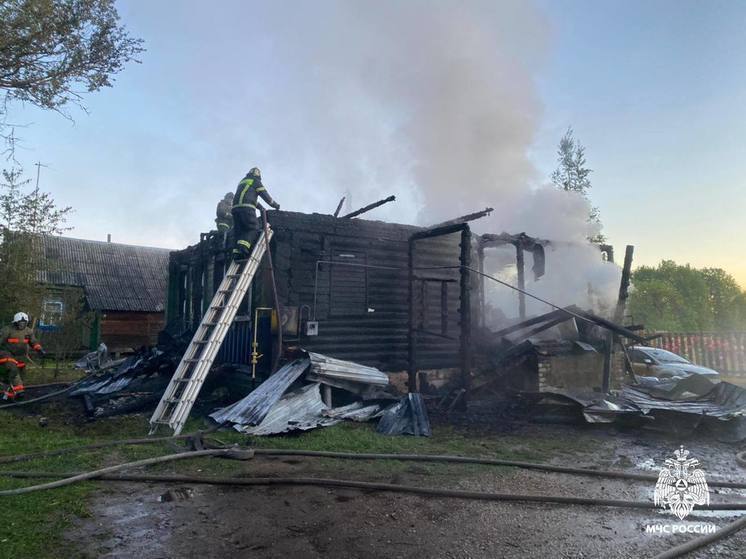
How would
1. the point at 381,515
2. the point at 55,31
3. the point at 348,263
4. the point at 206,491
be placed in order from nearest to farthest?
the point at 381,515 < the point at 206,491 < the point at 55,31 < the point at 348,263

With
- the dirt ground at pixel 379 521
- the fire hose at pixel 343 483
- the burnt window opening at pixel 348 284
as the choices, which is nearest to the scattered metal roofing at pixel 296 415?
the fire hose at pixel 343 483

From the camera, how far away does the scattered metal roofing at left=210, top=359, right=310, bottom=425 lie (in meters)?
7.27

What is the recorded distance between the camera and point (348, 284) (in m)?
10.5

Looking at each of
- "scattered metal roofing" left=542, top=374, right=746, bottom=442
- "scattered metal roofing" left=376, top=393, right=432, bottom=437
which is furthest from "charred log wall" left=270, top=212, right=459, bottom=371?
"scattered metal roofing" left=542, top=374, right=746, bottom=442

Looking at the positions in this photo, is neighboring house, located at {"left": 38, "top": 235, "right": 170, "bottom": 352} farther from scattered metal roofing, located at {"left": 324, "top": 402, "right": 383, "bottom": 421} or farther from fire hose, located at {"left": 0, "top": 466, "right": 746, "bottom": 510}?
fire hose, located at {"left": 0, "top": 466, "right": 746, "bottom": 510}

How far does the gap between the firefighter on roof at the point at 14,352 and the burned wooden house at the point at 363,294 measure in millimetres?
3645

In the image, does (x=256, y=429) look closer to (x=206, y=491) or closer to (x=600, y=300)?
(x=206, y=491)

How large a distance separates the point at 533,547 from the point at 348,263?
763cm

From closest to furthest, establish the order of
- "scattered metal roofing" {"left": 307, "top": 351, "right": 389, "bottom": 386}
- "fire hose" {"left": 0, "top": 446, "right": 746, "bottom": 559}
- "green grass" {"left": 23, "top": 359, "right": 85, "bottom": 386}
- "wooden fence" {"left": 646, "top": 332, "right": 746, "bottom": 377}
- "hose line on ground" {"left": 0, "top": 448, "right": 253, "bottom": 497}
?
1. "fire hose" {"left": 0, "top": 446, "right": 746, "bottom": 559}
2. "hose line on ground" {"left": 0, "top": 448, "right": 253, "bottom": 497}
3. "scattered metal roofing" {"left": 307, "top": 351, "right": 389, "bottom": 386}
4. "green grass" {"left": 23, "top": 359, "right": 85, "bottom": 386}
5. "wooden fence" {"left": 646, "top": 332, "right": 746, "bottom": 377}

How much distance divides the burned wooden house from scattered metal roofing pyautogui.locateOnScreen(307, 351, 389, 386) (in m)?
1.12

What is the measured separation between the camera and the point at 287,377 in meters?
8.19

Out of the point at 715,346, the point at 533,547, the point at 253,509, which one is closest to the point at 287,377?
the point at 253,509

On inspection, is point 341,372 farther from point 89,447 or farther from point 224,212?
point 224,212

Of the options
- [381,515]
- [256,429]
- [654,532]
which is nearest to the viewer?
[654,532]
